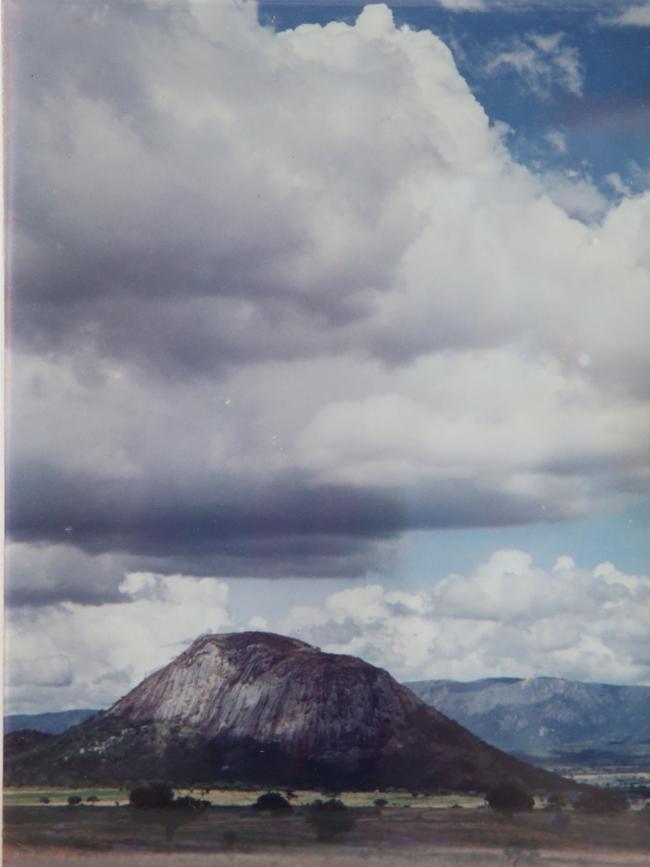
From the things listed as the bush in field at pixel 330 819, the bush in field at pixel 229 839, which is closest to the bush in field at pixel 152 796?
the bush in field at pixel 229 839

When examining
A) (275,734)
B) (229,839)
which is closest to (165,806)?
(229,839)

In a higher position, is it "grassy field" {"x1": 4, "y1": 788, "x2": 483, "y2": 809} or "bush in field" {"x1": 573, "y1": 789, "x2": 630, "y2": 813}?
"grassy field" {"x1": 4, "y1": 788, "x2": 483, "y2": 809}

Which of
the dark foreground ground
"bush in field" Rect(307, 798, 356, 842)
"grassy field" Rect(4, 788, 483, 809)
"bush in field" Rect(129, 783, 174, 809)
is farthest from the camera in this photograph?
"bush in field" Rect(129, 783, 174, 809)

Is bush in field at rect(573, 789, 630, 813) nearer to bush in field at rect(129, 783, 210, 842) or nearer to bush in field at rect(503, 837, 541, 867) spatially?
bush in field at rect(503, 837, 541, 867)

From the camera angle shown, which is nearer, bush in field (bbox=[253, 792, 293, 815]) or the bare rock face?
bush in field (bbox=[253, 792, 293, 815])

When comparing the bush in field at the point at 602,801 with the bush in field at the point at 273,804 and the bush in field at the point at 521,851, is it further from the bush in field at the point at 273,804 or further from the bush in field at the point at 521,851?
the bush in field at the point at 273,804

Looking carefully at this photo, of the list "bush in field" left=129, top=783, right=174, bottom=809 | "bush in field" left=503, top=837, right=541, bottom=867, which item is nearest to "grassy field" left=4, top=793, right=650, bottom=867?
"bush in field" left=503, top=837, right=541, bottom=867
